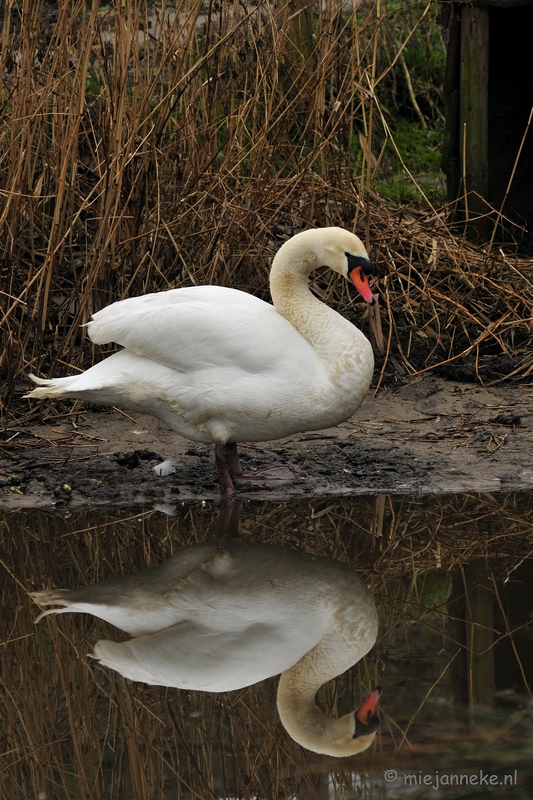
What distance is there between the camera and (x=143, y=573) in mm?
3689

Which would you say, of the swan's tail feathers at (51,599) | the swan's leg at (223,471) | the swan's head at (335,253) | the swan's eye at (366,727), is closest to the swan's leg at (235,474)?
the swan's leg at (223,471)

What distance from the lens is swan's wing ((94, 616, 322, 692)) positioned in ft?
9.48

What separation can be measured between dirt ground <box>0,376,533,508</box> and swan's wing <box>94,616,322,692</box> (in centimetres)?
129

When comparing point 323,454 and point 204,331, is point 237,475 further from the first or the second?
point 204,331

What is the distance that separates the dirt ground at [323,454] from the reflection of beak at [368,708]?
1.74m


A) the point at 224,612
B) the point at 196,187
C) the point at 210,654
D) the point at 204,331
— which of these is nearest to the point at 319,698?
the point at 210,654

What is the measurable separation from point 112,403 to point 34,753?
2.13 metres

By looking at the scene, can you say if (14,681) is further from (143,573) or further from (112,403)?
(112,403)

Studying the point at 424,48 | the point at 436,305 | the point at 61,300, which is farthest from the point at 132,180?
the point at 424,48

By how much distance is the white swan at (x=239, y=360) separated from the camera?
13.8 feet

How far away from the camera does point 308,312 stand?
14.8 ft

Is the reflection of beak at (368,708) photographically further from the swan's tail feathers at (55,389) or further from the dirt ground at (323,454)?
the swan's tail feathers at (55,389)

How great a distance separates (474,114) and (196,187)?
195 cm

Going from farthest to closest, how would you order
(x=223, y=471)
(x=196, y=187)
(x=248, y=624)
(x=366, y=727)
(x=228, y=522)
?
(x=196, y=187) → (x=223, y=471) → (x=228, y=522) → (x=248, y=624) → (x=366, y=727)
